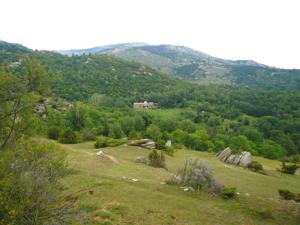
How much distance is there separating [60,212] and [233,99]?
176 m

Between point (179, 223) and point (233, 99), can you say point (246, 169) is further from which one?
point (233, 99)

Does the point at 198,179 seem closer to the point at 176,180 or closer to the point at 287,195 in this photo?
the point at 176,180

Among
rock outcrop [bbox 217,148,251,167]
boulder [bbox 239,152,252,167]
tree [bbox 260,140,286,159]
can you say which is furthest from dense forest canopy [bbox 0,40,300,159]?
boulder [bbox 239,152,252,167]

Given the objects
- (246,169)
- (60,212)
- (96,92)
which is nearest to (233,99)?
(96,92)

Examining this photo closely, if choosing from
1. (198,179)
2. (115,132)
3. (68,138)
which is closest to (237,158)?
(198,179)

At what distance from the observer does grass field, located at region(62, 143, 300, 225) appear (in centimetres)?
2173

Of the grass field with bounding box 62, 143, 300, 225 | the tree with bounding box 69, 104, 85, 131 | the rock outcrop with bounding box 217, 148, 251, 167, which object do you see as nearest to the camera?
the grass field with bounding box 62, 143, 300, 225

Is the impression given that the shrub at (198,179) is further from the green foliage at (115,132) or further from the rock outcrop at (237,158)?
the green foliage at (115,132)

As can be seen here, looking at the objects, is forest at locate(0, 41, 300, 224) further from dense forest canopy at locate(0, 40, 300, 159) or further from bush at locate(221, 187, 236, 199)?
bush at locate(221, 187, 236, 199)

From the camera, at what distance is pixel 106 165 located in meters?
35.8

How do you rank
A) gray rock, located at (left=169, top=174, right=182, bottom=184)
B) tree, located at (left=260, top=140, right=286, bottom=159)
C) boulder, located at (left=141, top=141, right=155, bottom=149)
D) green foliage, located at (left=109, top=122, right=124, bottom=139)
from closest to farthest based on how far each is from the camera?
1. gray rock, located at (left=169, top=174, right=182, bottom=184)
2. boulder, located at (left=141, top=141, right=155, bottom=149)
3. green foliage, located at (left=109, top=122, right=124, bottom=139)
4. tree, located at (left=260, top=140, right=286, bottom=159)

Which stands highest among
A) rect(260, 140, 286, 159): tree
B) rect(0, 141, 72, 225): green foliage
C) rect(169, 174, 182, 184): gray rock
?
rect(0, 141, 72, 225): green foliage

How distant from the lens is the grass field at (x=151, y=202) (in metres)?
21.7

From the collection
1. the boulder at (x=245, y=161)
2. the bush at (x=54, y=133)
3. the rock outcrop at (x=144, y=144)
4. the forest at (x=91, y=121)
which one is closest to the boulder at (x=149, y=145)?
the rock outcrop at (x=144, y=144)
